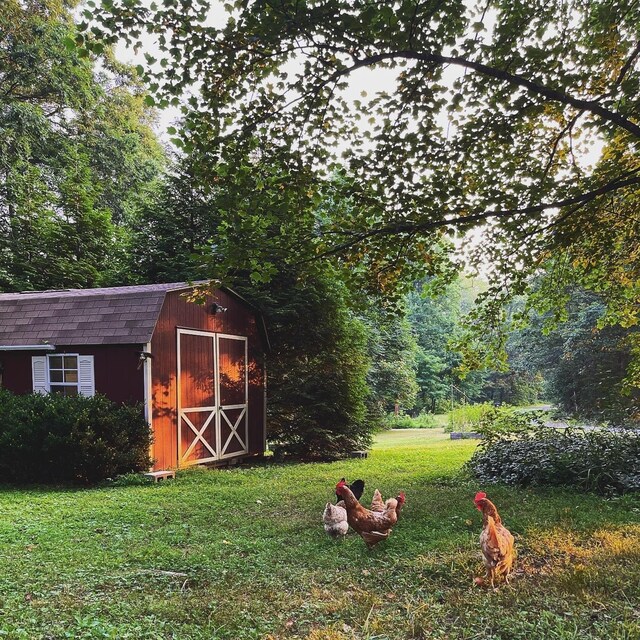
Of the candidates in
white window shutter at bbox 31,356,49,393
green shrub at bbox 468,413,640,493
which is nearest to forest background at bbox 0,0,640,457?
green shrub at bbox 468,413,640,493

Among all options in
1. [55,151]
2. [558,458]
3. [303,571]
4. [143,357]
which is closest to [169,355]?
[143,357]

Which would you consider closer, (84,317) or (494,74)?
(494,74)

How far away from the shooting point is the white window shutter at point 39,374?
988cm

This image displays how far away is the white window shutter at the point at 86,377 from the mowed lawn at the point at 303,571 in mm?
2690

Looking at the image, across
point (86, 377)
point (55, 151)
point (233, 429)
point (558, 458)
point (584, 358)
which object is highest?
point (55, 151)

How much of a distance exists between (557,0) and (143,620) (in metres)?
6.05

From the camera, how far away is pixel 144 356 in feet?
30.0

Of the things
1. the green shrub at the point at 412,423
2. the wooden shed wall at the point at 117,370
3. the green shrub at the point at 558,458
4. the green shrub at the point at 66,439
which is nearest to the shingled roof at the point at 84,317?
the wooden shed wall at the point at 117,370

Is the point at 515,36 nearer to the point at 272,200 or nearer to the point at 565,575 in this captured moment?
the point at 272,200

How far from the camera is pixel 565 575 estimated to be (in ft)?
12.6

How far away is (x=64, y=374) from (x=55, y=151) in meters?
13.4

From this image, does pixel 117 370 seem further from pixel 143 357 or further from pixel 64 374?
pixel 64 374

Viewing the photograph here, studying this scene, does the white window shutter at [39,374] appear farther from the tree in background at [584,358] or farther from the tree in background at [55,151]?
the tree in background at [584,358]

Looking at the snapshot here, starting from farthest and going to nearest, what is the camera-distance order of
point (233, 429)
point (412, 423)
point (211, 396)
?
point (412, 423), point (233, 429), point (211, 396)
